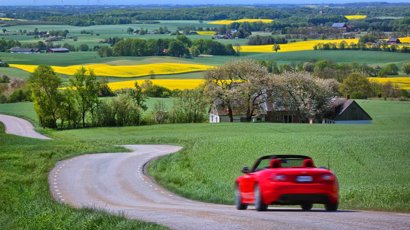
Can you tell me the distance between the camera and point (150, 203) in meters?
25.9

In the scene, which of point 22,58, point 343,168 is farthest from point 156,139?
point 22,58

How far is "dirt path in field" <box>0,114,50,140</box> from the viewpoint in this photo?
238 feet

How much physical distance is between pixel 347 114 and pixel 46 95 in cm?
3265

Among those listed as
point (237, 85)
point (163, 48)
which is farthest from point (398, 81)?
point (163, 48)

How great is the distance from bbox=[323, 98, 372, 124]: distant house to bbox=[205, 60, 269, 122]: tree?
28.2 feet

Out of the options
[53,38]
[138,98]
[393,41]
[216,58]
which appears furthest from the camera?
[53,38]

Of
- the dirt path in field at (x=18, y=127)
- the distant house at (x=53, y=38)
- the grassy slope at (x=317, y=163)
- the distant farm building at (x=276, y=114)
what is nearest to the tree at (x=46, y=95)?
the dirt path in field at (x=18, y=127)

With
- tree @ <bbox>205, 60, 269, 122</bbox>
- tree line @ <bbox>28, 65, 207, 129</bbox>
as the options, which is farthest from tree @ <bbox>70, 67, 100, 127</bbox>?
tree @ <bbox>205, 60, 269, 122</bbox>

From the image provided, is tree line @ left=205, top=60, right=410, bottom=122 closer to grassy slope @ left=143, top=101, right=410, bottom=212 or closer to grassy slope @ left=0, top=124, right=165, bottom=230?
grassy slope @ left=0, top=124, right=165, bottom=230

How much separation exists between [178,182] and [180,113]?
4996 centimetres

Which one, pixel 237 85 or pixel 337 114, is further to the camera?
pixel 337 114

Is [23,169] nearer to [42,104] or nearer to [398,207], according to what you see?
[398,207]

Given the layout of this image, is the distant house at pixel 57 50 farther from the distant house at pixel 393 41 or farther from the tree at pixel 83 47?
the distant house at pixel 393 41

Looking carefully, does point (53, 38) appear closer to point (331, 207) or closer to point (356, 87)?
point (356, 87)
